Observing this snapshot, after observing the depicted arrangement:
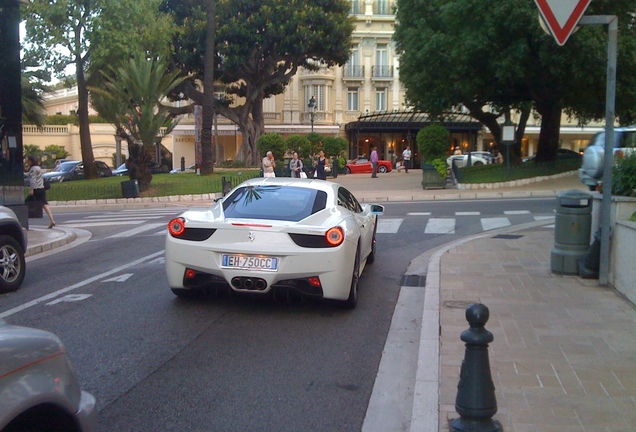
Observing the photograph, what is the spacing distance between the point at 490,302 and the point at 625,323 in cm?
146

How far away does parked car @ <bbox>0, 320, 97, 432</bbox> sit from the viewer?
9.13 feet

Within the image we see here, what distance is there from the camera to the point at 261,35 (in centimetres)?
4131

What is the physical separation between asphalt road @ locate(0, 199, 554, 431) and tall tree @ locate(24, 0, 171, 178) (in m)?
22.4

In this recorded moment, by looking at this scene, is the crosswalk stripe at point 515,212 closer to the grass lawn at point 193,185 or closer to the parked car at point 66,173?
the grass lawn at point 193,185

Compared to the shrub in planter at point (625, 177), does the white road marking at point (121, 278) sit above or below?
below

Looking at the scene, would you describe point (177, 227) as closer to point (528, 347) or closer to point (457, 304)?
point (457, 304)

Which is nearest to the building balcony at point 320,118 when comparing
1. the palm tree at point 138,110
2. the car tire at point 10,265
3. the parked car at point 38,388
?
the palm tree at point 138,110

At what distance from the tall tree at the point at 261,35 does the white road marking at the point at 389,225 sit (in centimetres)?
2547

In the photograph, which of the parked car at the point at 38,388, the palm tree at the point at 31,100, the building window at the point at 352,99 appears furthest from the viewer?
the building window at the point at 352,99

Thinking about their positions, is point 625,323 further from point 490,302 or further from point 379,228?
point 379,228

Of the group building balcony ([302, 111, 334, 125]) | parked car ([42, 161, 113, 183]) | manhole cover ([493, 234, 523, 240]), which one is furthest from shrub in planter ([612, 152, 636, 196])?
building balcony ([302, 111, 334, 125])

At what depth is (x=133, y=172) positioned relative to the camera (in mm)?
27109

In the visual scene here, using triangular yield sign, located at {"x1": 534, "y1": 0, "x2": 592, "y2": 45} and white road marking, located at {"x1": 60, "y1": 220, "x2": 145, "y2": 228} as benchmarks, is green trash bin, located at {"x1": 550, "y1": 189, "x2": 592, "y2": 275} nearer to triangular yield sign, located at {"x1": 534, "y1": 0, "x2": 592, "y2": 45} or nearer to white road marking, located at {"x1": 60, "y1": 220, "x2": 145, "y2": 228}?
triangular yield sign, located at {"x1": 534, "y1": 0, "x2": 592, "y2": 45}

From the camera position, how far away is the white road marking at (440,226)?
15406 millimetres
